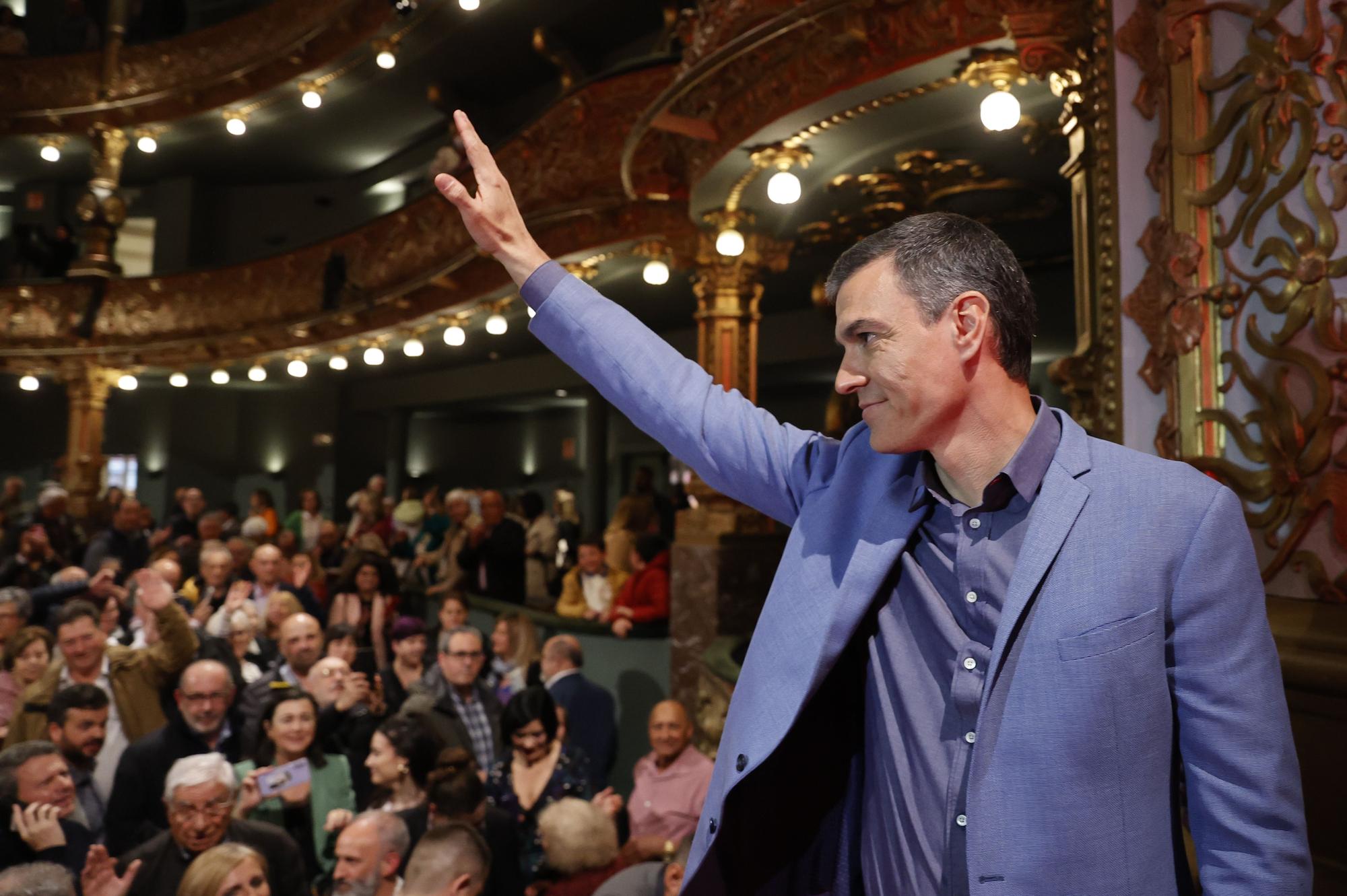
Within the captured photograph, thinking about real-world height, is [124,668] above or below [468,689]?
above

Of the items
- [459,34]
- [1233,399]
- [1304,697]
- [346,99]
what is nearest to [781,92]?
[1233,399]

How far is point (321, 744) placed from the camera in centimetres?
447

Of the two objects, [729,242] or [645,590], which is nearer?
[729,242]

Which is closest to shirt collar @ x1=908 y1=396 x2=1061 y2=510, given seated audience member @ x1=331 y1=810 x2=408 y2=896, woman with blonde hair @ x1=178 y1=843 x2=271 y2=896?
woman with blonde hair @ x1=178 y1=843 x2=271 y2=896

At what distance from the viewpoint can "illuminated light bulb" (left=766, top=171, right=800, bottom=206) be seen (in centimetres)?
543

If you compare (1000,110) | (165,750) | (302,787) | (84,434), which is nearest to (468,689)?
(302,787)

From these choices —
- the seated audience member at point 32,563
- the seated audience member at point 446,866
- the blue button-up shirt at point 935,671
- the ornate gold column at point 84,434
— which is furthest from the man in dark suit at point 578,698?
the ornate gold column at point 84,434

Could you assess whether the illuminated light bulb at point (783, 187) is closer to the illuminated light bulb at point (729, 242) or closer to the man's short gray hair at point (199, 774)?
the illuminated light bulb at point (729, 242)

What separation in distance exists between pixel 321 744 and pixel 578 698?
154 cm

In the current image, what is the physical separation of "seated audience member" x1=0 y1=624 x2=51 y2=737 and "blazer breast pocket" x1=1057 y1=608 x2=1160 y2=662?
5254mm

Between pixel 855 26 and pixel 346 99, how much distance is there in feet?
36.9

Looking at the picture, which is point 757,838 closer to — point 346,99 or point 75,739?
point 75,739

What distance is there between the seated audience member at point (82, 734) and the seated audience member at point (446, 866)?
178cm

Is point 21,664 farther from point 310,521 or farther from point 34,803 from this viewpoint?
point 310,521
